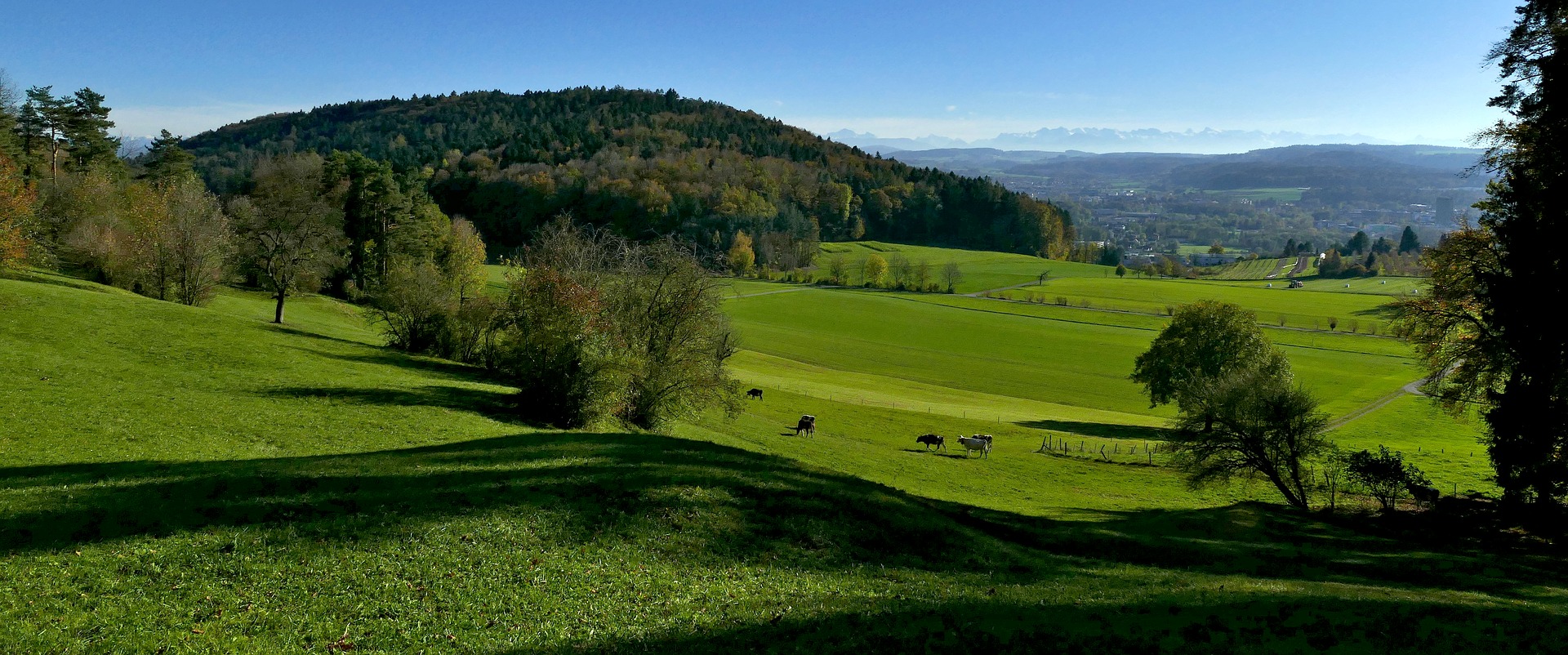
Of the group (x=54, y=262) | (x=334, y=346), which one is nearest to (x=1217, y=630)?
(x=334, y=346)

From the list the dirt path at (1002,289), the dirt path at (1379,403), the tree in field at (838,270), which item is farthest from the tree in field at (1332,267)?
the dirt path at (1379,403)

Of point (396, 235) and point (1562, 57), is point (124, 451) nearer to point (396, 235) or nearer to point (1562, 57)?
point (1562, 57)

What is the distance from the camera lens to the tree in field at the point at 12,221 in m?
37.1

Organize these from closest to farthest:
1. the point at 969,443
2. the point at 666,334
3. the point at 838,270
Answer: the point at 666,334 → the point at 969,443 → the point at 838,270

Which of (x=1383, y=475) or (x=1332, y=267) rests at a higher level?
(x=1332, y=267)

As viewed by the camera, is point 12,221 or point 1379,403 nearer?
point 12,221

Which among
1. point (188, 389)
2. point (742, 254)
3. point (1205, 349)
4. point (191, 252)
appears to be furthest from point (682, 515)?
point (742, 254)

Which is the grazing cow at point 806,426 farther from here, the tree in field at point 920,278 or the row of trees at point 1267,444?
the tree in field at point 920,278

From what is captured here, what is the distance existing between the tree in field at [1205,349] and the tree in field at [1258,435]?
21.6 meters

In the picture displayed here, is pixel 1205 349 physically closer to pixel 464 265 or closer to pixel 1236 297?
pixel 464 265

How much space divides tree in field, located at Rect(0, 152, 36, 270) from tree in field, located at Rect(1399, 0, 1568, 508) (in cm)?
6373

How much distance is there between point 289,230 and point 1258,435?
217ft

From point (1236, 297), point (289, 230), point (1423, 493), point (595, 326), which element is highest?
point (1236, 297)

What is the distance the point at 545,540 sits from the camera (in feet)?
52.8
